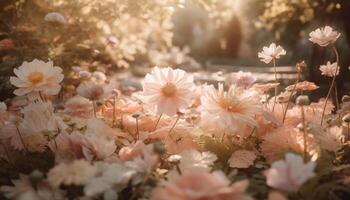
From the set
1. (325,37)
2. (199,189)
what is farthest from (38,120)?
(325,37)

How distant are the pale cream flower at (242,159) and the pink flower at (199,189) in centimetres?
51

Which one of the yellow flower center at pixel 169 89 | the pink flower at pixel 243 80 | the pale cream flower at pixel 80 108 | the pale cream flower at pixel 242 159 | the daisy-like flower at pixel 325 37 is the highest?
the daisy-like flower at pixel 325 37

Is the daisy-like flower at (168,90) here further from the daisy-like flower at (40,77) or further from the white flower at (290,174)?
the white flower at (290,174)

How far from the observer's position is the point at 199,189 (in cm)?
126

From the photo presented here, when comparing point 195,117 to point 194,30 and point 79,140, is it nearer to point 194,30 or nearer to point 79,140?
point 79,140

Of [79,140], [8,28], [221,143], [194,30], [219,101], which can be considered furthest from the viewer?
[194,30]

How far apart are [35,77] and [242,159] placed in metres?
0.82

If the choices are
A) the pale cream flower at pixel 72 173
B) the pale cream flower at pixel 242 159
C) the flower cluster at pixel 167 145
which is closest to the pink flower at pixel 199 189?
the flower cluster at pixel 167 145

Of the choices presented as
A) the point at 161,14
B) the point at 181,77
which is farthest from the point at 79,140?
the point at 161,14

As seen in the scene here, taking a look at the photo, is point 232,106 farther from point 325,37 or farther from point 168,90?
point 325,37

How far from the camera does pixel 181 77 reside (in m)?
1.91

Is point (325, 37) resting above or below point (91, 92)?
above

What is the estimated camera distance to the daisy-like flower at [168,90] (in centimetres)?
189

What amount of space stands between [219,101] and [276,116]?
0.45 metres
